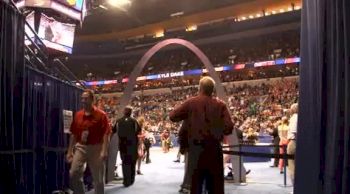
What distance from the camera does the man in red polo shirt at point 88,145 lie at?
623 centimetres

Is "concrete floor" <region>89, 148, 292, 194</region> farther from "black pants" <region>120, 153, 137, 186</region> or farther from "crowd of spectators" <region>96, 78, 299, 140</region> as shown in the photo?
"crowd of spectators" <region>96, 78, 299, 140</region>

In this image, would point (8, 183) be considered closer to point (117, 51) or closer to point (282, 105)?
point (282, 105)

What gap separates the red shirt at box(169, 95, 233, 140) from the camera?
457cm

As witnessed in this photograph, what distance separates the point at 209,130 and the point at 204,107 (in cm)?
25

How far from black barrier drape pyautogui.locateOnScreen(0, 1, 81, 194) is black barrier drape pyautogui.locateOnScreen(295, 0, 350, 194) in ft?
10.4

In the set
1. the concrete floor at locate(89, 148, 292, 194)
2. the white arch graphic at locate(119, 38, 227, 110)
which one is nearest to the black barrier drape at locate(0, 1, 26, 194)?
the concrete floor at locate(89, 148, 292, 194)

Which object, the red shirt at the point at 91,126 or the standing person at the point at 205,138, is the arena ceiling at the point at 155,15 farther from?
the standing person at the point at 205,138

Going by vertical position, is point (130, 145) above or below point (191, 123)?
below

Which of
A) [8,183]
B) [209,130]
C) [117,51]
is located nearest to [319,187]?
[209,130]

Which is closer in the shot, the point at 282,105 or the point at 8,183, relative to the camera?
the point at 8,183

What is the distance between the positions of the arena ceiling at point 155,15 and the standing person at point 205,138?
2938 centimetres

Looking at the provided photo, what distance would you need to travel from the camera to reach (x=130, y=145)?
32.6 ft

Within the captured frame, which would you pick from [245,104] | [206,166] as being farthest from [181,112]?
[245,104]

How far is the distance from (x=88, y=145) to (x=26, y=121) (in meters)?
0.93
